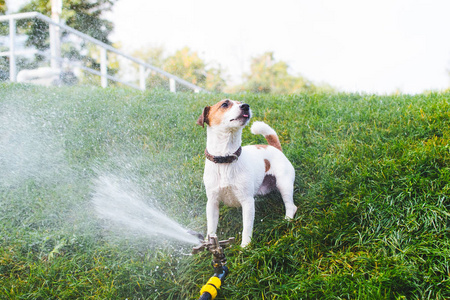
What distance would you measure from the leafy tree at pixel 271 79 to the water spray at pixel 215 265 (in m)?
19.6

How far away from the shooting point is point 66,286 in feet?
8.50

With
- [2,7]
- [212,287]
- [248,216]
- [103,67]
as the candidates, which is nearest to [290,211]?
[248,216]

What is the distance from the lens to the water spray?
218 centimetres

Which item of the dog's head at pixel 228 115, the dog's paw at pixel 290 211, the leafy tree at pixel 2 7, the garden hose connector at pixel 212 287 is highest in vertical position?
the dog's head at pixel 228 115

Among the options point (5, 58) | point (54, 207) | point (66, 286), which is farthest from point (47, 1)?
point (66, 286)

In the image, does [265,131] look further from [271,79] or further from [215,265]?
[271,79]

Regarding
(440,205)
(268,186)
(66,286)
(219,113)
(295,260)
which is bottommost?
(66,286)

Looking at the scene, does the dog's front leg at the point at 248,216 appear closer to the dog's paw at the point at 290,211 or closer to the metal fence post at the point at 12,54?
the dog's paw at the point at 290,211

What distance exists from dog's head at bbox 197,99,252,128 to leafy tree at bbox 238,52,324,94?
63.4 ft

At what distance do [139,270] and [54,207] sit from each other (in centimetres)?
129

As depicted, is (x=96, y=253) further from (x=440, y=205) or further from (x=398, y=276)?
(x=440, y=205)

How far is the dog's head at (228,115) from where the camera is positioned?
90.0 inches

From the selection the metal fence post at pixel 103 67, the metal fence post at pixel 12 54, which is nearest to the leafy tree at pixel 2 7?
the metal fence post at pixel 103 67

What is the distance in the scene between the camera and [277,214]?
3021 millimetres
